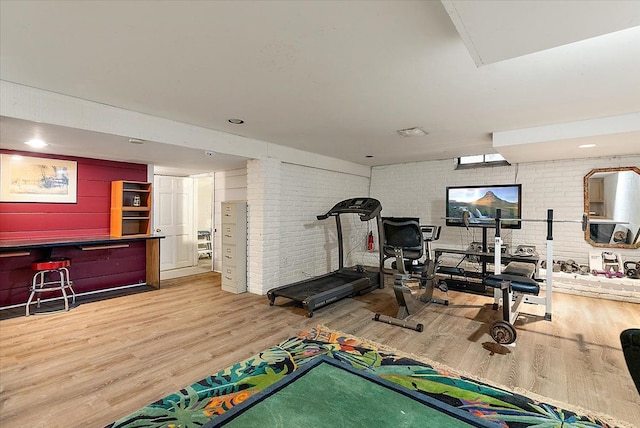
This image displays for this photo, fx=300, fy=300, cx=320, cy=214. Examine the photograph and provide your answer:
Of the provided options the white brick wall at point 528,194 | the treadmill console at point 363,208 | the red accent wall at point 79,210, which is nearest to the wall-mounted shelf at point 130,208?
the red accent wall at point 79,210

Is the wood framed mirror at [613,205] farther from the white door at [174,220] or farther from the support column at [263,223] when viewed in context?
the white door at [174,220]

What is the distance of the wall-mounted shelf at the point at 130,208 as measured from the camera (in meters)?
4.91

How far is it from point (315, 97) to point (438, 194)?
172 inches

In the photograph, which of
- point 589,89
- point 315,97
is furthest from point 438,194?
A: point 315,97

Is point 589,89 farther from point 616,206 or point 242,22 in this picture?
point 616,206

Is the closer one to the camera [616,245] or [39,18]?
[39,18]

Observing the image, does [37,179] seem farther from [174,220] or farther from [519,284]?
[519,284]

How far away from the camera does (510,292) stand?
3.30 meters

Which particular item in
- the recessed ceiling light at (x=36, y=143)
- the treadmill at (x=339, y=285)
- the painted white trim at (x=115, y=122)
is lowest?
the treadmill at (x=339, y=285)

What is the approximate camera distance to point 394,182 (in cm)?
705

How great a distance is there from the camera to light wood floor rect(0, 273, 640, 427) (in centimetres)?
219

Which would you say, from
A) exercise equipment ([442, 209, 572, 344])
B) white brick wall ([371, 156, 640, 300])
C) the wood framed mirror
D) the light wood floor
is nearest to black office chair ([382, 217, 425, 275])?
the light wood floor

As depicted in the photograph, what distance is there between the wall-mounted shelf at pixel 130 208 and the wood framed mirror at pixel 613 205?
24.2 feet

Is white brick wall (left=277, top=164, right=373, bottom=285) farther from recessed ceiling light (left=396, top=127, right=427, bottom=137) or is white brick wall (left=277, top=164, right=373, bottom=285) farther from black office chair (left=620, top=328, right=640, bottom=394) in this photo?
black office chair (left=620, top=328, right=640, bottom=394)
